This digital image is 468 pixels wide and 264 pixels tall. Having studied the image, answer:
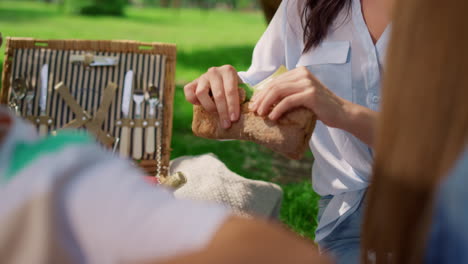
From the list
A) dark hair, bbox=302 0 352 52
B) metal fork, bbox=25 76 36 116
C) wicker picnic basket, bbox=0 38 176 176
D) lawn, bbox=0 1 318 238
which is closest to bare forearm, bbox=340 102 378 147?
dark hair, bbox=302 0 352 52

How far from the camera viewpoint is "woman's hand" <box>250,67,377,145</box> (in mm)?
958

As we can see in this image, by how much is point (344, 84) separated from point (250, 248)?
3.24ft

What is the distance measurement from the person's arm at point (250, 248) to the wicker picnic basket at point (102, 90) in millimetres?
1435

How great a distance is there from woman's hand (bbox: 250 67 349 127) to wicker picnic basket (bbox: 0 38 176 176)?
0.92 m

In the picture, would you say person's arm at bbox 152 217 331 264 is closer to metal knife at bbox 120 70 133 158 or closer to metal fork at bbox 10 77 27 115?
metal knife at bbox 120 70 133 158

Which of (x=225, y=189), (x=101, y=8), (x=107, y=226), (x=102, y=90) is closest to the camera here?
(x=107, y=226)

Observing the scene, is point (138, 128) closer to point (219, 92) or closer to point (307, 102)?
point (219, 92)

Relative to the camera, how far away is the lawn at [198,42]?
299 cm

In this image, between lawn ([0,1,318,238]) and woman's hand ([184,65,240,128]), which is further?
lawn ([0,1,318,238])

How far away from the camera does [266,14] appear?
2615mm

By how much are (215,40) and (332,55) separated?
28.0ft

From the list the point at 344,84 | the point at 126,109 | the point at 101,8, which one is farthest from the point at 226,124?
the point at 101,8

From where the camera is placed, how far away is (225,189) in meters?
1.81

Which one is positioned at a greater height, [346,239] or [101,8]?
[346,239]
